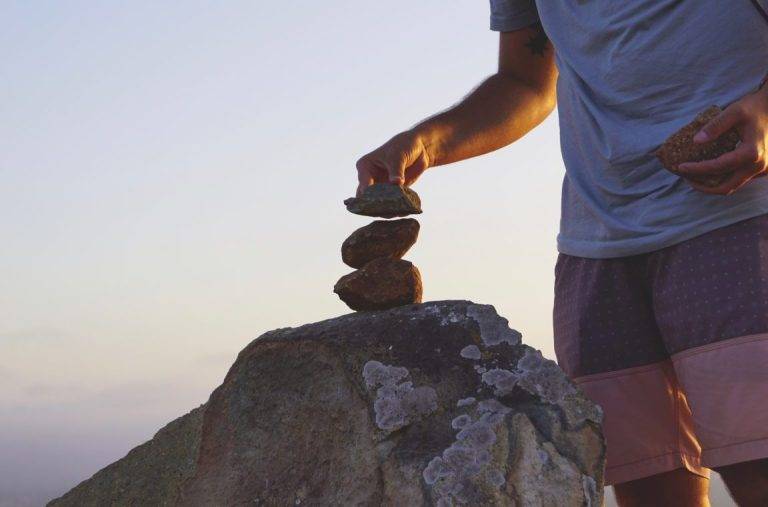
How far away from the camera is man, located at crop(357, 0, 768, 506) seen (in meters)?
3.03

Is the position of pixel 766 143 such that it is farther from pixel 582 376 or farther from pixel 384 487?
pixel 384 487

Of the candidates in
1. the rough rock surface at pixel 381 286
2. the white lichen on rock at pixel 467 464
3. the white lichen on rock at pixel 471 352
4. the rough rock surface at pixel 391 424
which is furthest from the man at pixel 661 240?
the white lichen on rock at pixel 467 464

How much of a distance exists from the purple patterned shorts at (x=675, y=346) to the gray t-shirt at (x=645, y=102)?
7 cm

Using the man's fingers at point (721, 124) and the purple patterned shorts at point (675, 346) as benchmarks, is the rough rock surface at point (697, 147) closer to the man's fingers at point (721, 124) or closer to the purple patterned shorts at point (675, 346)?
the man's fingers at point (721, 124)

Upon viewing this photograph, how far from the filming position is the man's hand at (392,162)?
359 cm

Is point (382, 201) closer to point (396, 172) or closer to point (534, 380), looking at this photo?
point (396, 172)

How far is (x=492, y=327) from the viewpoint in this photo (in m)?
3.14

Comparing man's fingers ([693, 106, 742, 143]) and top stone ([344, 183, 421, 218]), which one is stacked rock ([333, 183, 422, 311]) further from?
man's fingers ([693, 106, 742, 143])

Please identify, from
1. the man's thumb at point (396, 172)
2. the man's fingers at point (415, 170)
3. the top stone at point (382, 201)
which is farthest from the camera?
the man's fingers at point (415, 170)

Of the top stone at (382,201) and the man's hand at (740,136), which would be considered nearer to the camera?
the man's hand at (740,136)

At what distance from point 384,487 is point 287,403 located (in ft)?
1.44

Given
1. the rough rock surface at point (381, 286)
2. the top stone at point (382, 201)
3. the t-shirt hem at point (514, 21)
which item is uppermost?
the t-shirt hem at point (514, 21)

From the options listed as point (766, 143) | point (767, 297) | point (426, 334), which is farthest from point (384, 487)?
point (766, 143)

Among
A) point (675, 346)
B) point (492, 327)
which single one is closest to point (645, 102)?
point (675, 346)
